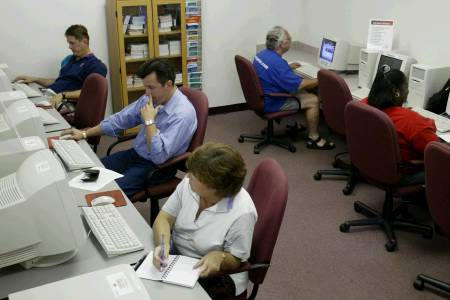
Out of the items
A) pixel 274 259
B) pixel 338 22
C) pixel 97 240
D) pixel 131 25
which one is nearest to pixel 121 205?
pixel 97 240

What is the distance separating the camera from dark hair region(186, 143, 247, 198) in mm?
1688

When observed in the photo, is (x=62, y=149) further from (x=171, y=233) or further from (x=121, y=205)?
(x=171, y=233)

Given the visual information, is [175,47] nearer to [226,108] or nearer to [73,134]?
[226,108]

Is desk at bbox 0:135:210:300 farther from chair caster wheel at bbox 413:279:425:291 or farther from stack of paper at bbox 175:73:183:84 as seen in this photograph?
stack of paper at bbox 175:73:183:84

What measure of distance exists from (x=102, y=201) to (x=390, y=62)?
2739mm

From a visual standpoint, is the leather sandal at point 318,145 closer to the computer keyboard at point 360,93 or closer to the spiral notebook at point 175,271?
the computer keyboard at point 360,93

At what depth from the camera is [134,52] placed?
4.61m

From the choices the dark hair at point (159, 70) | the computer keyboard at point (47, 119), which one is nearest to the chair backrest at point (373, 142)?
the dark hair at point (159, 70)

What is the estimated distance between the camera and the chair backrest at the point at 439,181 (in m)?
2.20

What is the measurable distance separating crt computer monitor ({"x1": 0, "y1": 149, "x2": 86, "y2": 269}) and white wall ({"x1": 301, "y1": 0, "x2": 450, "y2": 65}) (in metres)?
3.27

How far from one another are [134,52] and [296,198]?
2.19 metres

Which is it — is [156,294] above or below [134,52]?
below

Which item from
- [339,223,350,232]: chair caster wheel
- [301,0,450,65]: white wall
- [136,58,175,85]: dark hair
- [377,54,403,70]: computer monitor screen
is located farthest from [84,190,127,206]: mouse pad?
[301,0,450,65]: white wall

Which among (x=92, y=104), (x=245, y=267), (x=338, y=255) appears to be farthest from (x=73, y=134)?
(x=338, y=255)
